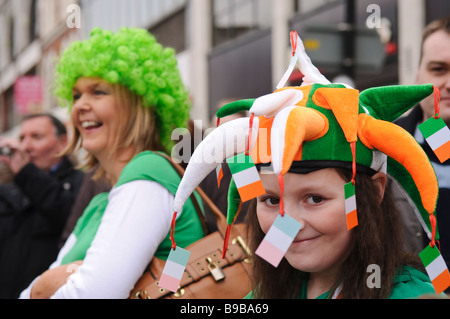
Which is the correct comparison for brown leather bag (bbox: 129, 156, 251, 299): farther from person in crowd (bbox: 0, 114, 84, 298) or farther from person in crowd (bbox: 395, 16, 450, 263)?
person in crowd (bbox: 0, 114, 84, 298)

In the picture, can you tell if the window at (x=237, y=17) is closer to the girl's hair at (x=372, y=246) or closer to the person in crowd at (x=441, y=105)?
the person in crowd at (x=441, y=105)

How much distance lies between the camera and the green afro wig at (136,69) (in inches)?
98.9

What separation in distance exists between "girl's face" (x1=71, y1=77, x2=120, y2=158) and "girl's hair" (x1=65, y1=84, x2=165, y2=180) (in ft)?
0.08

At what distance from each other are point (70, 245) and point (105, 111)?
2.02ft

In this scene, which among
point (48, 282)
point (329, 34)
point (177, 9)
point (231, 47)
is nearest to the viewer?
point (48, 282)

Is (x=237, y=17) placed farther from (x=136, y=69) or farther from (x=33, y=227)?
(x=136, y=69)

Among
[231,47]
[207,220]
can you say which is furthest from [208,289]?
[231,47]

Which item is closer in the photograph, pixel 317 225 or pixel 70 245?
pixel 317 225

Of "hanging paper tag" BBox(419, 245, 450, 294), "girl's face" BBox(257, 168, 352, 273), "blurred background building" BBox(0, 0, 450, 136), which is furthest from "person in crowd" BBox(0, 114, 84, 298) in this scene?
"hanging paper tag" BBox(419, 245, 450, 294)

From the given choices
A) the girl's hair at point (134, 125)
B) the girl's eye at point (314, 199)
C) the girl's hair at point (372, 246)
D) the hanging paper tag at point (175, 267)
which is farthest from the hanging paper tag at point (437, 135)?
the girl's hair at point (134, 125)

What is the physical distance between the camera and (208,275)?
211 cm

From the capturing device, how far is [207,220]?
7.45ft
